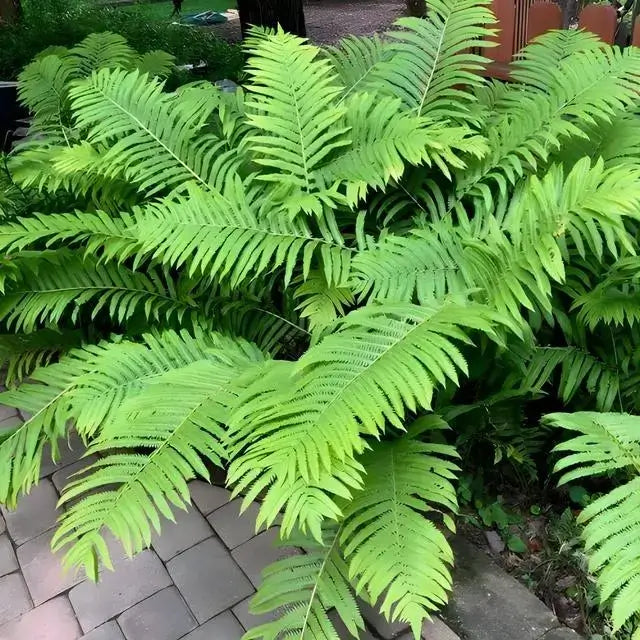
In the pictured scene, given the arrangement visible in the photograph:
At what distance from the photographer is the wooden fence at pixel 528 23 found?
3.09 metres

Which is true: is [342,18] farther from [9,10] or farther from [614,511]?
[614,511]

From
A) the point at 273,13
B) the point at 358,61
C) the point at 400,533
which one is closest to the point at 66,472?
the point at 400,533

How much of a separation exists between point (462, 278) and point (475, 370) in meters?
0.32

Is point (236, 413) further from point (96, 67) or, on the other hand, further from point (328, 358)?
point (96, 67)

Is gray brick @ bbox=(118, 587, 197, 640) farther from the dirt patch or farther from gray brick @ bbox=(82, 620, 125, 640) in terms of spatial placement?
the dirt patch

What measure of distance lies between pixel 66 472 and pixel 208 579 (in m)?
0.88

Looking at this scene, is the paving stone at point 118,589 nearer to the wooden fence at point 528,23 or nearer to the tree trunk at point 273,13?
the wooden fence at point 528,23

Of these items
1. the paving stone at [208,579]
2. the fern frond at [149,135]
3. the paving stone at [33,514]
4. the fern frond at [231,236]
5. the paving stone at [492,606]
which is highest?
the fern frond at [149,135]

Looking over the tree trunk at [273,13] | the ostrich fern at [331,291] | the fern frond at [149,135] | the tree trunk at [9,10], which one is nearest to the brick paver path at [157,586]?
the ostrich fern at [331,291]

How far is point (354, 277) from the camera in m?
2.19

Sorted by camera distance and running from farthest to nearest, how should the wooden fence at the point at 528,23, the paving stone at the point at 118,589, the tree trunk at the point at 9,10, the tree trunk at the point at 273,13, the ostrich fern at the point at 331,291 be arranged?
the tree trunk at the point at 9,10 < the tree trunk at the point at 273,13 < the wooden fence at the point at 528,23 < the paving stone at the point at 118,589 < the ostrich fern at the point at 331,291

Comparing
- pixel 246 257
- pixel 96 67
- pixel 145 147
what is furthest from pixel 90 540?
pixel 96 67

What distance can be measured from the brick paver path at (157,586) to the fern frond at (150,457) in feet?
1.07

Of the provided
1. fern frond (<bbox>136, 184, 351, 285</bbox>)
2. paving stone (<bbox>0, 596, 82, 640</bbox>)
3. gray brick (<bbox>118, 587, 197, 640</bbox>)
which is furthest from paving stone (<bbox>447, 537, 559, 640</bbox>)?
paving stone (<bbox>0, 596, 82, 640</bbox>)
